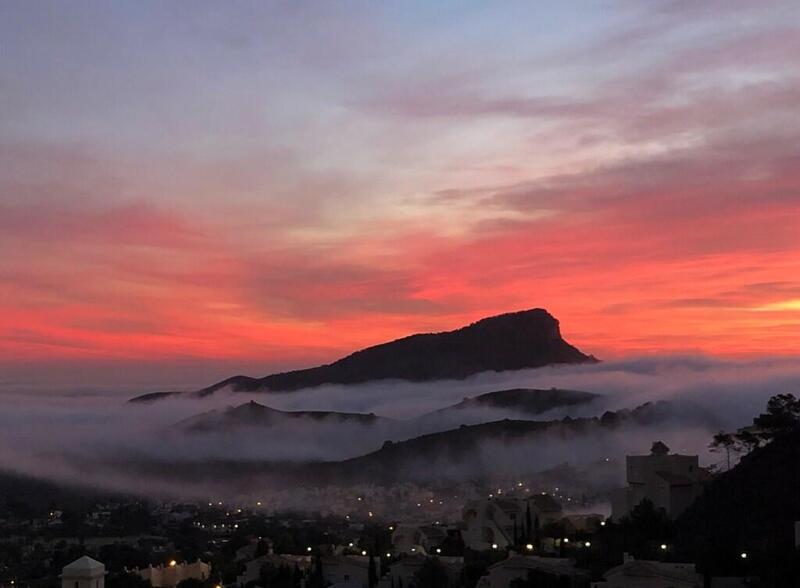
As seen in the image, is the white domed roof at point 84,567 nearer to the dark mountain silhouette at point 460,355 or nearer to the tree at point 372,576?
the tree at point 372,576

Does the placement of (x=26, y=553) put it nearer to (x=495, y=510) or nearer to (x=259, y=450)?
(x=495, y=510)

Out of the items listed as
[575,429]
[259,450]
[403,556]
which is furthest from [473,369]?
[403,556]

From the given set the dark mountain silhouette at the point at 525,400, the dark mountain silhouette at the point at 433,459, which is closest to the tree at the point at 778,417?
the dark mountain silhouette at the point at 433,459

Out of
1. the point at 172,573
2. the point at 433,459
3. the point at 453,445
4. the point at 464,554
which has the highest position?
the point at 453,445

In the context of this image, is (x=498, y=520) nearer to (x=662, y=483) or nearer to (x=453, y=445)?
(x=662, y=483)

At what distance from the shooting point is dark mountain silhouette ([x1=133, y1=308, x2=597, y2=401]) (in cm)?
15500

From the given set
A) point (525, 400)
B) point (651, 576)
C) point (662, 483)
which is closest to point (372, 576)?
point (662, 483)

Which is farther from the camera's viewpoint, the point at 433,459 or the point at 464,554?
the point at 433,459

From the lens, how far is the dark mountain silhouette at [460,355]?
509ft

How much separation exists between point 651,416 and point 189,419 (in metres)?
88.0

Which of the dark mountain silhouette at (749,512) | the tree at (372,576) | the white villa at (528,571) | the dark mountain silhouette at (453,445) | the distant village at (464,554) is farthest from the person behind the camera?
the dark mountain silhouette at (453,445)

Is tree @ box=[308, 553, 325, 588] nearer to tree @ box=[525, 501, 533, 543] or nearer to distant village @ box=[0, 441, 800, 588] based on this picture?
distant village @ box=[0, 441, 800, 588]

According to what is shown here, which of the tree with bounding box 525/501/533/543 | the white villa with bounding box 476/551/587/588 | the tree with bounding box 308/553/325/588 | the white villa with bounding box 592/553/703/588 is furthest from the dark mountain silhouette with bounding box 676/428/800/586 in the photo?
the tree with bounding box 308/553/325/588

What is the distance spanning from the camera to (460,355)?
160875 millimetres
